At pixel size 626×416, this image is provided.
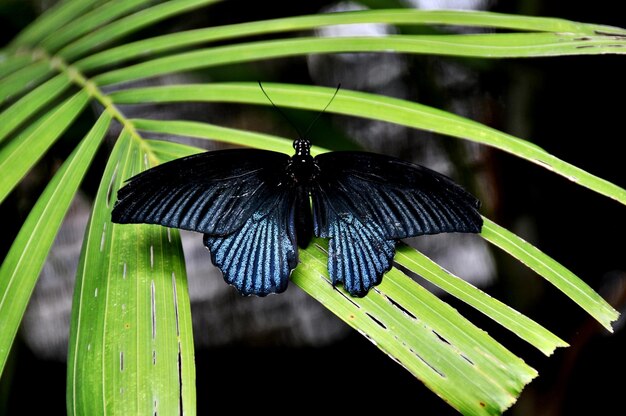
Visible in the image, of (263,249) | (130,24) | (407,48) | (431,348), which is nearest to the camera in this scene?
(431,348)

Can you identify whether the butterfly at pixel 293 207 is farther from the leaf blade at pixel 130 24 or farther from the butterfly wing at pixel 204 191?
the leaf blade at pixel 130 24

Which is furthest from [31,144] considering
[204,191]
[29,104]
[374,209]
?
[374,209]

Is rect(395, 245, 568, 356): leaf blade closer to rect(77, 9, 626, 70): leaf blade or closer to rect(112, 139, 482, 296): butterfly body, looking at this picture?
rect(112, 139, 482, 296): butterfly body

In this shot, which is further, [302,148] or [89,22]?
[89,22]

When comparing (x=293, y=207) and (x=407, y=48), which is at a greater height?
(x=407, y=48)

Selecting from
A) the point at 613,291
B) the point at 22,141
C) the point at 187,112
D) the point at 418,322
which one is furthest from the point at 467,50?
the point at 187,112

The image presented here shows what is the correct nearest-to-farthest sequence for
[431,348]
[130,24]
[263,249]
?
[431,348], [263,249], [130,24]

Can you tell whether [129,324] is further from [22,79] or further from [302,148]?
[22,79]

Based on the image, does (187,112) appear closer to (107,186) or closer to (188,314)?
(107,186)

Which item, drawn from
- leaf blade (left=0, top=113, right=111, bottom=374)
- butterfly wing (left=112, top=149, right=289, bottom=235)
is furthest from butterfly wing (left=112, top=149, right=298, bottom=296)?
leaf blade (left=0, top=113, right=111, bottom=374)
